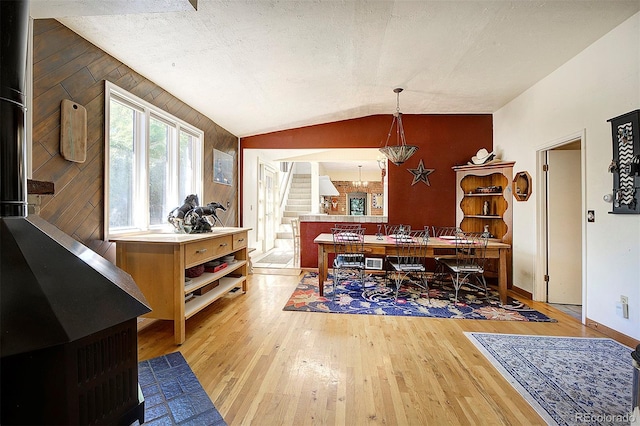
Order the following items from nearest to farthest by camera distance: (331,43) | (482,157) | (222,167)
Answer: (331,43) < (482,157) < (222,167)

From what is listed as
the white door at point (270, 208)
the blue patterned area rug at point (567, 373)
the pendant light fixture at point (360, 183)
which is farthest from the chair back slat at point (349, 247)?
the pendant light fixture at point (360, 183)

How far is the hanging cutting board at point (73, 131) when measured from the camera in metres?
1.94

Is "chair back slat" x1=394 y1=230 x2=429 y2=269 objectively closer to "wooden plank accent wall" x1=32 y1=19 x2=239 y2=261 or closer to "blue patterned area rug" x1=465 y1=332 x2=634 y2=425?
"blue patterned area rug" x1=465 y1=332 x2=634 y2=425

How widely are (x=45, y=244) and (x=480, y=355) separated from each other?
106 inches

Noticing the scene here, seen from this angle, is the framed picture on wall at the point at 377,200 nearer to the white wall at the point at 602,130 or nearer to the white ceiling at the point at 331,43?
the white ceiling at the point at 331,43

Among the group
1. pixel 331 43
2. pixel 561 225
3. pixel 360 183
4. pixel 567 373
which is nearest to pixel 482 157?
pixel 561 225

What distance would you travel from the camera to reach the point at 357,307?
321 centimetres

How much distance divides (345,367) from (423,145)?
394 cm

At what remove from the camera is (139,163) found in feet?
9.05

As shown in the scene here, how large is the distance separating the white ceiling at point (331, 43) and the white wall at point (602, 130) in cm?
16

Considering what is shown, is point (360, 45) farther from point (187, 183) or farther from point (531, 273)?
point (531, 273)

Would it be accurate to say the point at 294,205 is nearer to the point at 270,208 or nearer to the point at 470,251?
the point at 270,208

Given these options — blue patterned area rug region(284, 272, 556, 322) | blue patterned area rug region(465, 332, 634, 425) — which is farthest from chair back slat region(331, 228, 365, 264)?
blue patterned area rug region(465, 332, 634, 425)

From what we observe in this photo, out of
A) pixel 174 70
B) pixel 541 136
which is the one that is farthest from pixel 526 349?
pixel 174 70
